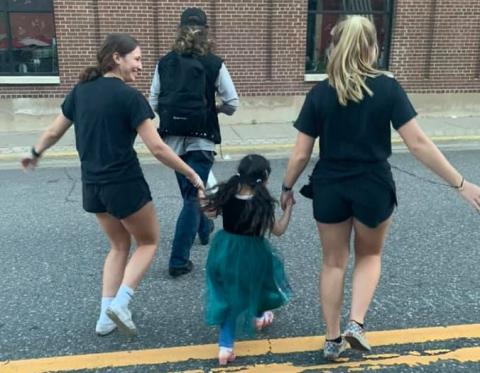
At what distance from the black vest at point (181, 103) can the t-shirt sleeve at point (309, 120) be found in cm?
129

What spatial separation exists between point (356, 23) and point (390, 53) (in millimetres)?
9740

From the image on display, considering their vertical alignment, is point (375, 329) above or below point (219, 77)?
below

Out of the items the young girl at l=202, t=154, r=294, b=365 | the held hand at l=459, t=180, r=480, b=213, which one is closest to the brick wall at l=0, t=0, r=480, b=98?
the young girl at l=202, t=154, r=294, b=365

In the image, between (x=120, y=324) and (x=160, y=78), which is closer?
(x=120, y=324)

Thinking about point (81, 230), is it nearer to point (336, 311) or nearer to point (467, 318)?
point (336, 311)

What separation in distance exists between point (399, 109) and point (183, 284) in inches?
83.7

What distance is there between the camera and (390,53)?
11.8 meters

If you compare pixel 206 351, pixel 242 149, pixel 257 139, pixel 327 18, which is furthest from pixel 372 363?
pixel 327 18

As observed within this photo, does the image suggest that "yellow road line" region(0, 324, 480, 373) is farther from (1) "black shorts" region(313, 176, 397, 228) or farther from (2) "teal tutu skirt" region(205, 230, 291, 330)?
(1) "black shorts" region(313, 176, 397, 228)

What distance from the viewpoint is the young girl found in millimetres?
2961

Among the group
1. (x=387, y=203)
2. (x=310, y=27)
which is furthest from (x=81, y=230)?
(x=310, y=27)

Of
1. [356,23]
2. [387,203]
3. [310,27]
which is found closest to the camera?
[356,23]

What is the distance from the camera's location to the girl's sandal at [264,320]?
3.35 metres

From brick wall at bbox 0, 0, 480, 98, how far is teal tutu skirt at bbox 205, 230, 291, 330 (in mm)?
8413
